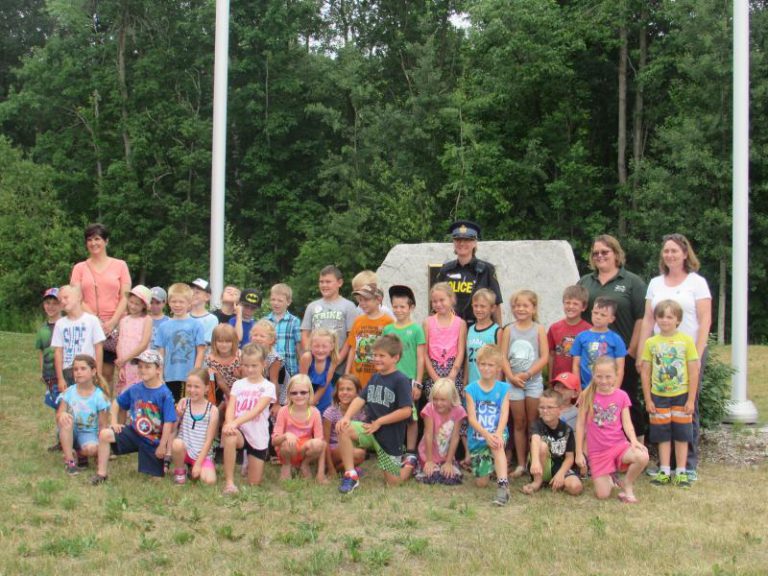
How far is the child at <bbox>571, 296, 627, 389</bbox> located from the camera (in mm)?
5824

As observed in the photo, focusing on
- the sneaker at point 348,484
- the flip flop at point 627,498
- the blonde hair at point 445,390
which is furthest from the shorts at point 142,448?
the flip flop at point 627,498

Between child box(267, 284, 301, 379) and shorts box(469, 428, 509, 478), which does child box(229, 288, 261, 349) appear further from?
shorts box(469, 428, 509, 478)

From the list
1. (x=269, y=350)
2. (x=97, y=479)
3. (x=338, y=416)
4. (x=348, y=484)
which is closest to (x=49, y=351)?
(x=97, y=479)

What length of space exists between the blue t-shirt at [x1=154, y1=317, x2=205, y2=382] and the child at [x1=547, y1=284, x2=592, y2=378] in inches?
105

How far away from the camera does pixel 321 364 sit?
249 inches

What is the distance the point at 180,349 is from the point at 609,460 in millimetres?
3269

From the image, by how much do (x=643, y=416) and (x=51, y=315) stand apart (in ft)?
15.8

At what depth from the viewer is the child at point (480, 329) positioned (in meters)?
6.10

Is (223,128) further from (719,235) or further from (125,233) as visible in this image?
(125,233)

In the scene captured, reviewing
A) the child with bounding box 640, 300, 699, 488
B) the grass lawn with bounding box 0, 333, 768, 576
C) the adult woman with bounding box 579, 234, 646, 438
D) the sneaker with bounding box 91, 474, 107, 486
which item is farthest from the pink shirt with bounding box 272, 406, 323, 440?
the child with bounding box 640, 300, 699, 488

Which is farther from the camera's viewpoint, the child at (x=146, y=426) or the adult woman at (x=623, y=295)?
the adult woman at (x=623, y=295)

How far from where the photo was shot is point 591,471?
564 cm

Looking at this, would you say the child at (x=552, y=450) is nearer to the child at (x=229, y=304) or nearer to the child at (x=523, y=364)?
the child at (x=523, y=364)

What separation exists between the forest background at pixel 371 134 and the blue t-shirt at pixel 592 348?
14.5m
